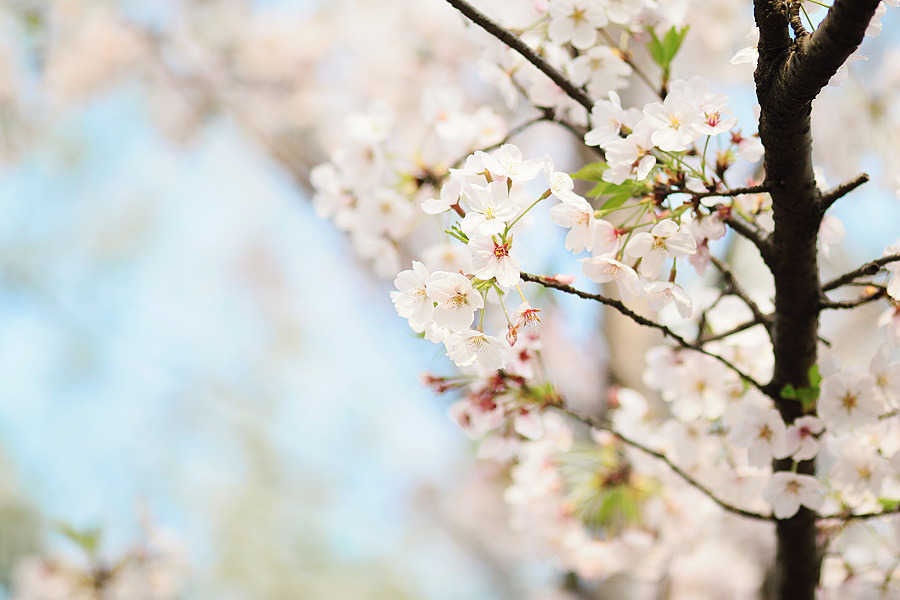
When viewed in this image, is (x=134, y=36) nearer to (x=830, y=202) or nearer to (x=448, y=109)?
(x=448, y=109)

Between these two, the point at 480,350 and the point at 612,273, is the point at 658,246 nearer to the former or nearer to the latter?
the point at 612,273

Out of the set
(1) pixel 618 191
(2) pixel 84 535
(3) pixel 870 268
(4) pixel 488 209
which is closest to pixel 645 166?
(1) pixel 618 191

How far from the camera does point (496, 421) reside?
83 cm

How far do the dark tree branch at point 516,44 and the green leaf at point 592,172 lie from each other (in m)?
0.11

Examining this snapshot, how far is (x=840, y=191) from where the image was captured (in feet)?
1.99

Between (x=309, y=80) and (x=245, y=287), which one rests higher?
(x=245, y=287)

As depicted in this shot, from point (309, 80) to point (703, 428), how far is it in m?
3.09

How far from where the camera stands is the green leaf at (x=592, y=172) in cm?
65

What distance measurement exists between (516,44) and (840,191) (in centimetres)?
34

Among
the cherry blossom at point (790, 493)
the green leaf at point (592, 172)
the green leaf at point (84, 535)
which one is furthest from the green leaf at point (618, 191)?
the green leaf at point (84, 535)

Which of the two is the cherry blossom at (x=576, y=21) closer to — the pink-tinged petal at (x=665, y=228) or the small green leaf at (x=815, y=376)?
the pink-tinged petal at (x=665, y=228)

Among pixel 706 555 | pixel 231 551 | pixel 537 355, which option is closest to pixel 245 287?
pixel 231 551

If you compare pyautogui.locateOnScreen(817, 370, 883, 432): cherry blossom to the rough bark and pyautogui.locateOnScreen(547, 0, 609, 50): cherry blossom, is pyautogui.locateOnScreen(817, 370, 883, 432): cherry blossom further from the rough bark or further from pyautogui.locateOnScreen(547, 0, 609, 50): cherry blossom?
pyautogui.locateOnScreen(547, 0, 609, 50): cherry blossom

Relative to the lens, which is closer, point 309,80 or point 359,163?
point 359,163
